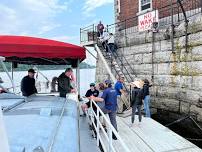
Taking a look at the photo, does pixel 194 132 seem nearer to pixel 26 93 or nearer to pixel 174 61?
pixel 174 61

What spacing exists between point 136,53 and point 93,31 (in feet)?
18.1

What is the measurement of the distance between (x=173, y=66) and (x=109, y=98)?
655cm

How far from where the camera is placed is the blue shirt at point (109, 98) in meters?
8.70

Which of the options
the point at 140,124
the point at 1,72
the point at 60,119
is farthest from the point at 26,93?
the point at 140,124

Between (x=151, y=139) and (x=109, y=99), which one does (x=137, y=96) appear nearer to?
(x=151, y=139)

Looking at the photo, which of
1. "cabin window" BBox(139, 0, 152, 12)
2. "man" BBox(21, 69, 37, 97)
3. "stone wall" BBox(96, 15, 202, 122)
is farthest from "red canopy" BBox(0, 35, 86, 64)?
"cabin window" BBox(139, 0, 152, 12)

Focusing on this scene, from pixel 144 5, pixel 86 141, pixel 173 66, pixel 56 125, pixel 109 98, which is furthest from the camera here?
pixel 144 5

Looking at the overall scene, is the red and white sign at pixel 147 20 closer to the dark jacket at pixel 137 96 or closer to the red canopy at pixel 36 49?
the dark jacket at pixel 137 96

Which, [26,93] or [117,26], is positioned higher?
[117,26]

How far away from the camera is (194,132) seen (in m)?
12.5

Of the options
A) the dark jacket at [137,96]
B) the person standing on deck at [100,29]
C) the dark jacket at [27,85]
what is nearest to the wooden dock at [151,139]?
the dark jacket at [137,96]

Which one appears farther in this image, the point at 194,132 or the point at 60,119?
the point at 194,132

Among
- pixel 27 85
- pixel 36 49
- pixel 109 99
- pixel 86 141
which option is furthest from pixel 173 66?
pixel 86 141

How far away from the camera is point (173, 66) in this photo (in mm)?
14508
